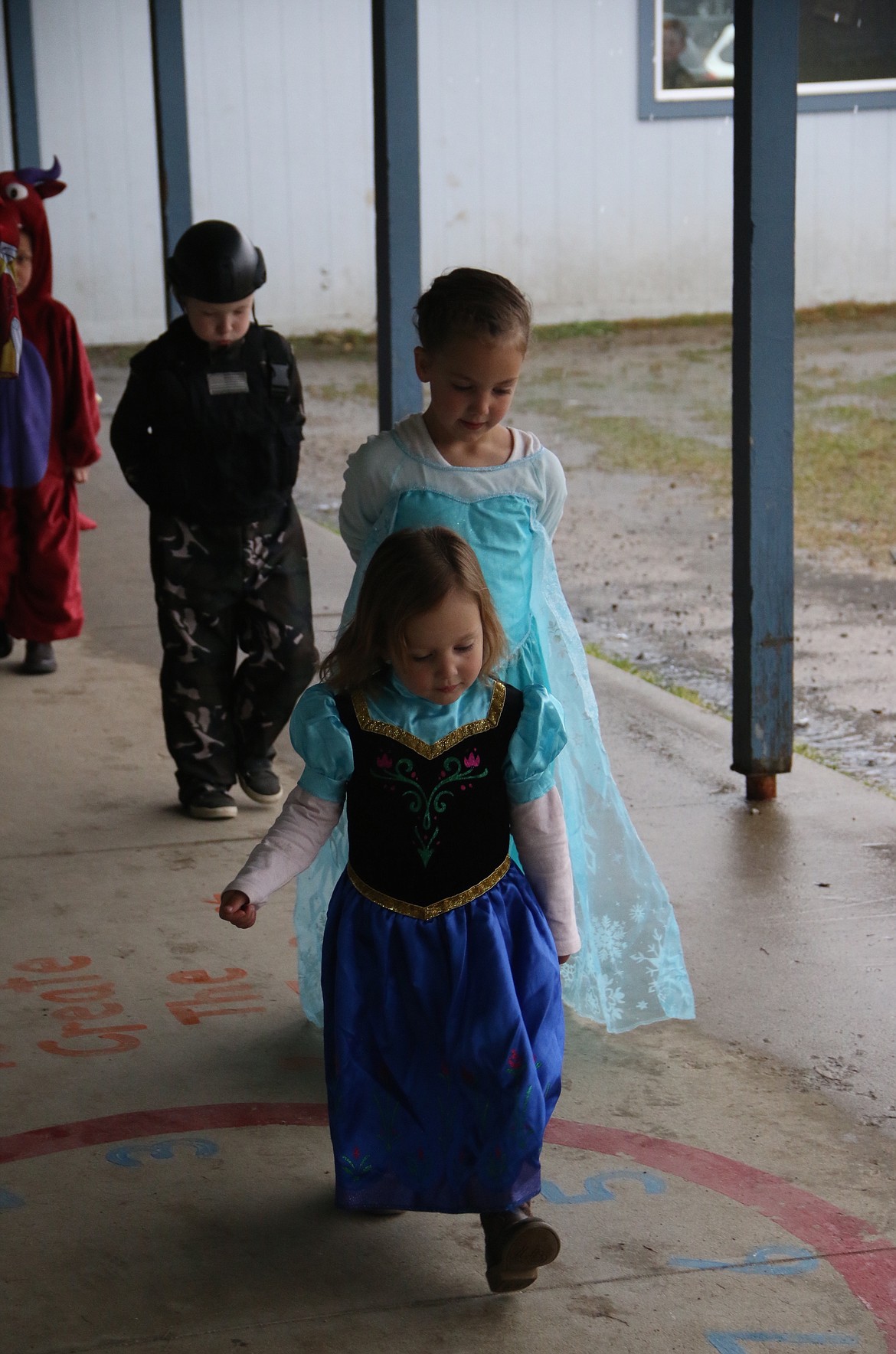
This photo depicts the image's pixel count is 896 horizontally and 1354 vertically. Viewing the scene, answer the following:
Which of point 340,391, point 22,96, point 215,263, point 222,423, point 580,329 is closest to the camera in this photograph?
point 215,263

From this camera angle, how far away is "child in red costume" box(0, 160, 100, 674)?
555 cm

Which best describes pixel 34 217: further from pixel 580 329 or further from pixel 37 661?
pixel 580 329

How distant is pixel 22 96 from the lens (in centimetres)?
1213

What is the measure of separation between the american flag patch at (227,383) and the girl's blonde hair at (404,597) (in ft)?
6.27

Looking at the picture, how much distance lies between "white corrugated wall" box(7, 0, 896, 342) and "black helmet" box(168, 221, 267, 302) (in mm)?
13598

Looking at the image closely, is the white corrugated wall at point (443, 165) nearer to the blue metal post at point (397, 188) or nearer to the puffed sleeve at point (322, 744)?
the blue metal post at point (397, 188)

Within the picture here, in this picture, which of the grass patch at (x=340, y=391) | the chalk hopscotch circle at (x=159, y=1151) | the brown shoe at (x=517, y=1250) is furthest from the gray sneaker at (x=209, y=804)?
the grass patch at (x=340, y=391)

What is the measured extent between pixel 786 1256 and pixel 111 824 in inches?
99.0

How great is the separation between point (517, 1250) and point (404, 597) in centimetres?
93

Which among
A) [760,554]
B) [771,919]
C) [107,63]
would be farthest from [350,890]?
[107,63]

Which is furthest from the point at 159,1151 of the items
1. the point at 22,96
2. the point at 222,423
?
the point at 22,96

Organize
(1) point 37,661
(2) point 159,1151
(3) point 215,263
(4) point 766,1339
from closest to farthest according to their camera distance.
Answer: (4) point 766,1339, (2) point 159,1151, (3) point 215,263, (1) point 37,661

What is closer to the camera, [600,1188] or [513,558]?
[600,1188]

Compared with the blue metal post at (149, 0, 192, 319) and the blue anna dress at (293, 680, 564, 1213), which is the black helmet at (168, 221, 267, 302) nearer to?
the blue anna dress at (293, 680, 564, 1213)
